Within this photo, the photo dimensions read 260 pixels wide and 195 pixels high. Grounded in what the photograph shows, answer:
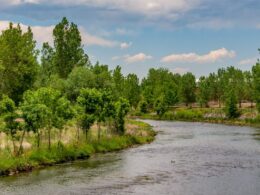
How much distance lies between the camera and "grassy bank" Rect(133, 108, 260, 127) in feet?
466

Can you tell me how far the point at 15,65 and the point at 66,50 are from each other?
46.5m

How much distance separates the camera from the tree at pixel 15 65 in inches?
3460

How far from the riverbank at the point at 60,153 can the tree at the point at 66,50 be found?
55.3m

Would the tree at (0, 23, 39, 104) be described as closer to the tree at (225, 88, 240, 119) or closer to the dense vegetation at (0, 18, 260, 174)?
the dense vegetation at (0, 18, 260, 174)

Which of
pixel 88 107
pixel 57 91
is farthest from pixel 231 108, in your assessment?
pixel 57 91

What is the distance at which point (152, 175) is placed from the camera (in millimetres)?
50469

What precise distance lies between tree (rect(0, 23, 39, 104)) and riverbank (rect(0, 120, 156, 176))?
24.6 m

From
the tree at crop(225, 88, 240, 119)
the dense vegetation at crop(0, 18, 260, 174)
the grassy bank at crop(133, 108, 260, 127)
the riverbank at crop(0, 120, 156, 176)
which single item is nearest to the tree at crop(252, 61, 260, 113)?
the dense vegetation at crop(0, 18, 260, 174)

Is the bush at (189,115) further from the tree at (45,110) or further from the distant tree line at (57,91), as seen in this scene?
the tree at (45,110)

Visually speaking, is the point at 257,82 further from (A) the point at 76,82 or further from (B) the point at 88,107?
(B) the point at 88,107

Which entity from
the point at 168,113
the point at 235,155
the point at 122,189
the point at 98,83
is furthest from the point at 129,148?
the point at 168,113

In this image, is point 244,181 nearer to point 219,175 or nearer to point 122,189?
point 219,175

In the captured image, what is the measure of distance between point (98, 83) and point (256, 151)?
54937mm

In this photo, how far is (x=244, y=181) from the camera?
46406 millimetres
